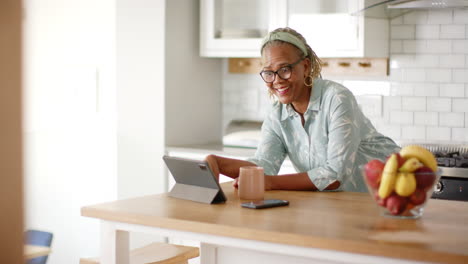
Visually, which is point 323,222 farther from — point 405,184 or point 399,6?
point 399,6

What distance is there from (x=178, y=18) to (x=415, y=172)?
3126 millimetres

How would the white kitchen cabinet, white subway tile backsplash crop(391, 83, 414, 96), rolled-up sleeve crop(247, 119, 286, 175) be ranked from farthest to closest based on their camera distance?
1. the white kitchen cabinet
2. white subway tile backsplash crop(391, 83, 414, 96)
3. rolled-up sleeve crop(247, 119, 286, 175)

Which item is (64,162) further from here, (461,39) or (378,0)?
(461,39)

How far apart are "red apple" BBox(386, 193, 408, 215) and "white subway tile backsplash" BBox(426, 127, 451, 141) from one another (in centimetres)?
245

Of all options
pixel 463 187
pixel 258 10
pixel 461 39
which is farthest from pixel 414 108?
pixel 258 10

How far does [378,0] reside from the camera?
4.37 m

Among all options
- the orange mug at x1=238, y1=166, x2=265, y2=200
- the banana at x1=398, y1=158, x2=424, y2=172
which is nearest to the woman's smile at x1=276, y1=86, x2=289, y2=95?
the orange mug at x1=238, y1=166, x2=265, y2=200

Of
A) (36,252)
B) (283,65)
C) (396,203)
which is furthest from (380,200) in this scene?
(36,252)

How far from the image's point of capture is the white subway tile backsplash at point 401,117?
460cm

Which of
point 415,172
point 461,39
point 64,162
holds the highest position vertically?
point 461,39

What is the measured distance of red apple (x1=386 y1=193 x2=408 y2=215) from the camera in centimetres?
212

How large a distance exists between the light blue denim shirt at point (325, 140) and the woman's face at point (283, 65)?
77mm

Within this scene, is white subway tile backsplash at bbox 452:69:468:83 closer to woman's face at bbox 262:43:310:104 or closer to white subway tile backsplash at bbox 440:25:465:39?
white subway tile backsplash at bbox 440:25:465:39

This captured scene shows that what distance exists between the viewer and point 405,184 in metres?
Result: 2.05
